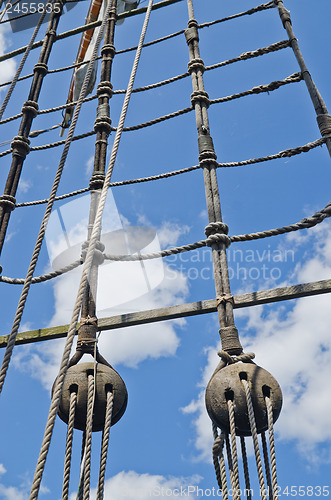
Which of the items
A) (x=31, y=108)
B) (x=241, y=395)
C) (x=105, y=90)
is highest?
(x=105, y=90)

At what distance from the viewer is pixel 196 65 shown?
438cm

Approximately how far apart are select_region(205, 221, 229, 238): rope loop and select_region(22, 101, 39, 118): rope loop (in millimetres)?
2169

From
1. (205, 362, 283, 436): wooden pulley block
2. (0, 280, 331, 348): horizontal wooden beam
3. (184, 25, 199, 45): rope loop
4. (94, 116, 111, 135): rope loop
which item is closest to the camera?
(205, 362, 283, 436): wooden pulley block

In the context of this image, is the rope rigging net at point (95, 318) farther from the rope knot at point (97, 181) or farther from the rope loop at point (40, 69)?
the rope loop at point (40, 69)

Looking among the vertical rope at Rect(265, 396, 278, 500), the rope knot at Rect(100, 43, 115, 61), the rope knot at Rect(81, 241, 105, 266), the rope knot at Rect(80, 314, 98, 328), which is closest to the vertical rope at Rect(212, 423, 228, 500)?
the vertical rope at Rect(265, 396, 278, 500)

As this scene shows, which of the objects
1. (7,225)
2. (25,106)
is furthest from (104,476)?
(25,106)

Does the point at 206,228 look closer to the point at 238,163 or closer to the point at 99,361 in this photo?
the point at 238,163

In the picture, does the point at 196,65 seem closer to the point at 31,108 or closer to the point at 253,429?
the point at 31,108

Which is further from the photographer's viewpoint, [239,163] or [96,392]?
[239,163]

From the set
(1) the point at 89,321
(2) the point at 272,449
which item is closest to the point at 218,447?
(2) the point at 272,449

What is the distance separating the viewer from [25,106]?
434 centimetres

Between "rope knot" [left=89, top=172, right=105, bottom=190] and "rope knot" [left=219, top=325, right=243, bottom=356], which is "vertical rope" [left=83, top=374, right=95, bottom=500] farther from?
"rope knot" [left=89, top=172, right=105, bottom=190]

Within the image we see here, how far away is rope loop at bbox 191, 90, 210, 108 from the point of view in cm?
405

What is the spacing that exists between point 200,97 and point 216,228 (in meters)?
1.44
